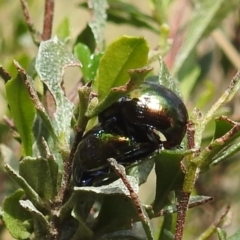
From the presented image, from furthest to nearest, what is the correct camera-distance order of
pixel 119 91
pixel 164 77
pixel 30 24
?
pixel 30 24, pixel 164 77, pixel 119 91

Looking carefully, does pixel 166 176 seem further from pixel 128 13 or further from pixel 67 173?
pixel 128 13

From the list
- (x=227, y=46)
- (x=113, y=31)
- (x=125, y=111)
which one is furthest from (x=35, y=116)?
(x=113, y=31)

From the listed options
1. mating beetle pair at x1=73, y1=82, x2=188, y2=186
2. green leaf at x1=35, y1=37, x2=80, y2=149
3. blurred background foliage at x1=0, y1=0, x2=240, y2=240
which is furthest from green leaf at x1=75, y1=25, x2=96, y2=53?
mating beetle pair at x1=73, y1=82, x2=188, y2=186

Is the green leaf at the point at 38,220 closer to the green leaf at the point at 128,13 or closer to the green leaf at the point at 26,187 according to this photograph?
the green leaf at the point at 26,187

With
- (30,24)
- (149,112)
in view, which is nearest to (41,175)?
(149,112)

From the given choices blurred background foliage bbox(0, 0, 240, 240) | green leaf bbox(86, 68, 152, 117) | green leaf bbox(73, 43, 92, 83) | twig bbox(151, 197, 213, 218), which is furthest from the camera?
blurred background foliage bbox(0, 0, 240, 240)

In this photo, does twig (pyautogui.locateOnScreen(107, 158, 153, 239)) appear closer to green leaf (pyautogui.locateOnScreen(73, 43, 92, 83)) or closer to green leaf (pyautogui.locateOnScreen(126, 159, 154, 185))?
green leaf (pyautogui.locateOnScreen(126, 159, 154, 185))

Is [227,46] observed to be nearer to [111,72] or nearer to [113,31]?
[111,72]
